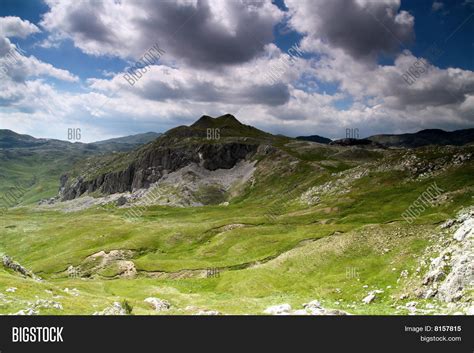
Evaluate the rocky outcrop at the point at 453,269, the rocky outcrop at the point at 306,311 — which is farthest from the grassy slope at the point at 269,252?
the rocky outcrop at the point at 453,269

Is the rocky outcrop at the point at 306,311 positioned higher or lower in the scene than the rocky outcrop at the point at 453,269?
lower

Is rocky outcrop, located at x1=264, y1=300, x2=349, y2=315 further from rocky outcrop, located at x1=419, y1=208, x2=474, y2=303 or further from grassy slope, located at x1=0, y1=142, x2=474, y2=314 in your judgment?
rocky outcrop, located at x1=419, y1=208, x2=474, y2=303

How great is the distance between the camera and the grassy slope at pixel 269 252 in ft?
169

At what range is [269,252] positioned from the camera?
86.9 meters

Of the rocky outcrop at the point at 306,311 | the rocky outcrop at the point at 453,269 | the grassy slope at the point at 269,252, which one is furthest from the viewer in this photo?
the grassy slope at the point at 269,252

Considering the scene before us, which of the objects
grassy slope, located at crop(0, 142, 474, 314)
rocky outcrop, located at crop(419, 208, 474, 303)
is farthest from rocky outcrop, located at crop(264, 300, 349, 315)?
rocky outcrop, located at crop(419, 208, 474, 303)

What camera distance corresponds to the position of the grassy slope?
169 feet

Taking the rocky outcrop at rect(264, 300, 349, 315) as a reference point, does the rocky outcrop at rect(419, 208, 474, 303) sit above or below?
above

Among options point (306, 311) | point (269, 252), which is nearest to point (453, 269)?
point (306, 311)

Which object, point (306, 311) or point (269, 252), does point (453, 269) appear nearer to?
point (306, 311)

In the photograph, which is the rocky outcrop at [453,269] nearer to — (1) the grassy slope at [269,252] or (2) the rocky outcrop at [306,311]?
(1) the grassy slope at [269,252]

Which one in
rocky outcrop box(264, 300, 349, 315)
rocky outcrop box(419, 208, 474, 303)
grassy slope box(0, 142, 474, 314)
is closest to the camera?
rocky outcrop box(264, 300, 349, 315)
